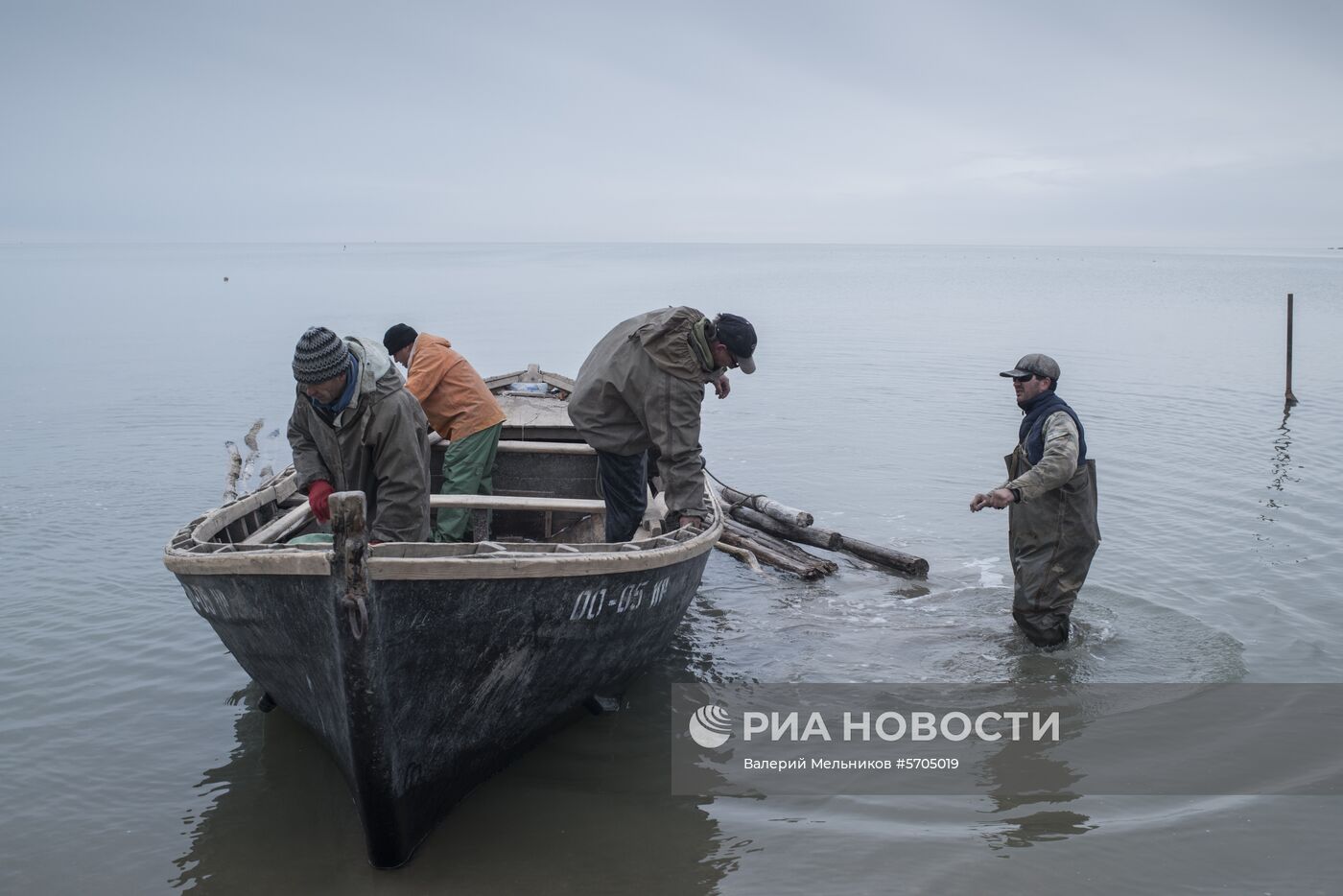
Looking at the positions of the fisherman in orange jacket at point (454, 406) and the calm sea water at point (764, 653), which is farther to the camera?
the fisherman in orange jacket at point (454, 406)

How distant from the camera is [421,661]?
4.55 m

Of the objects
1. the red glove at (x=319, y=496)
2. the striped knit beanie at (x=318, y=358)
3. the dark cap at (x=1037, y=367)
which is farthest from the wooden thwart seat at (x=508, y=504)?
the dark cap at (x=1037, y=367)

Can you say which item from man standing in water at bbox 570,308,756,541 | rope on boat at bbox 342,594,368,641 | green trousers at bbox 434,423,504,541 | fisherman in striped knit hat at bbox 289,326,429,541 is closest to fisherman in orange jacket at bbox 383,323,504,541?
green trousers at bbox 434,423,504,541

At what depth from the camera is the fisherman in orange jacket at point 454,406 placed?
716cm

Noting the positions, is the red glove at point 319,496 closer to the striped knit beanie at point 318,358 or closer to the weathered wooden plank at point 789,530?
the striped knit beanie at point 318,358

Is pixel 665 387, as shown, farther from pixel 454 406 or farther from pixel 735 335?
pixel 454 406

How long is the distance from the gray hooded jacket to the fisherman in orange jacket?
1.35m

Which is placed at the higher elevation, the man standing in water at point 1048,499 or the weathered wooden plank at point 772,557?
the man standing in water at point 1048,499

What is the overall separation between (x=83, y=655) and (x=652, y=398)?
15.6 ft

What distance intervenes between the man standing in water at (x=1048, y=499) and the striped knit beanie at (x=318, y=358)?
12.0 ft

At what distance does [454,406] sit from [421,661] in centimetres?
304

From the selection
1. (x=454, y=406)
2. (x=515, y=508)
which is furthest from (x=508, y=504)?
(x=454, y=406)

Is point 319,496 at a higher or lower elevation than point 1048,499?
higher

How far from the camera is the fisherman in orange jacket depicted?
282 inches
